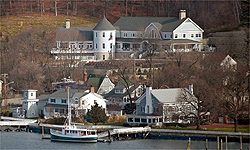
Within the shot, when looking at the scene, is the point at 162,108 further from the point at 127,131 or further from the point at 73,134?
the point at 73,134

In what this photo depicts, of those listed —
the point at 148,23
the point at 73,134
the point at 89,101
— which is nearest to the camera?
the point at 73,134

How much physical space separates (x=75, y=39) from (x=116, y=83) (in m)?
23.4

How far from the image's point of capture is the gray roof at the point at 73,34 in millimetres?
122812

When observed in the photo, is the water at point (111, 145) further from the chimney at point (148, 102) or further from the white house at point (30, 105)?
the white house at point (30, 105)

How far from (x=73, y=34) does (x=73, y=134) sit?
156 feet

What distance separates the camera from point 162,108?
268 ft

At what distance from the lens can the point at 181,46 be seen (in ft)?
385

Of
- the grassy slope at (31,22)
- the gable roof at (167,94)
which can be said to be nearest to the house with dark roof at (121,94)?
the gable roof at (167,94)

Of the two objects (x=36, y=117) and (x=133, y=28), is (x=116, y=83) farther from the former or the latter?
(x=133, y=28)

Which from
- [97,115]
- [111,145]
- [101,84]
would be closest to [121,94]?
[101,84]

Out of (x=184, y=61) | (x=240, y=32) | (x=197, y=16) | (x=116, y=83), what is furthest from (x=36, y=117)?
(x=197, y=16)

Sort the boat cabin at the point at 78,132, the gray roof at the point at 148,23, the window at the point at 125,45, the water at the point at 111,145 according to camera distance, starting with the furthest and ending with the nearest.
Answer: the window at the point at 125,45 < the gray roof at the point at 148,23 < the boat cabin at the point at 78,132 < the water at the point at 111,145

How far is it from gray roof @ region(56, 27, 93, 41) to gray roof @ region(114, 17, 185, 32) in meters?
5.22

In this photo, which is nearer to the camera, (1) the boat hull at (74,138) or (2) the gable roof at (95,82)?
(1) the boat hull at (74,138)
